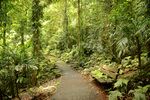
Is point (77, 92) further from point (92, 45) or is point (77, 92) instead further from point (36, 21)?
point (92, 45)

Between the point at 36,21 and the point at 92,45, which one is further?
the point at 92,45

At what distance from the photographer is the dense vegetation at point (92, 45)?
9359 millimetres

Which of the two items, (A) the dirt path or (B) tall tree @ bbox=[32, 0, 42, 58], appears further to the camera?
(B) tall tree @ bbox=[32, 0, 42, 58]

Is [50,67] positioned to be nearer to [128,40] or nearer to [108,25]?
[108,25]

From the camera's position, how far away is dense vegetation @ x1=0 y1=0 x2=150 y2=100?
368 inches

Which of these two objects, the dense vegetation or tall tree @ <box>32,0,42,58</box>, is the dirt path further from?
tall tree @ <box>32,0,42,58</box>

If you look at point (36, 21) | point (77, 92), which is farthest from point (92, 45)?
point (77, 92)

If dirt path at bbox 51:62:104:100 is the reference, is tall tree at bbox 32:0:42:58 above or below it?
above

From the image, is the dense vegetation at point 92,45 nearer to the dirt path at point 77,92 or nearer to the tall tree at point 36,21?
the tall tree at point 36,21

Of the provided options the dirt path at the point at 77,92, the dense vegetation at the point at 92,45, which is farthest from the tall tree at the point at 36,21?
the dirt path at the point at 77,92

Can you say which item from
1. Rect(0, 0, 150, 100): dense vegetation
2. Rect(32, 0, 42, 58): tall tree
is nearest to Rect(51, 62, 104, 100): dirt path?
Rect(0, 0, 150, 100): dense vegetation

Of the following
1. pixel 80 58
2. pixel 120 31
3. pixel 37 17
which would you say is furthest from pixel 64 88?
pixel 80 58

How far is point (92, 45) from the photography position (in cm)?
2317

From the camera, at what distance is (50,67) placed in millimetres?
19719
